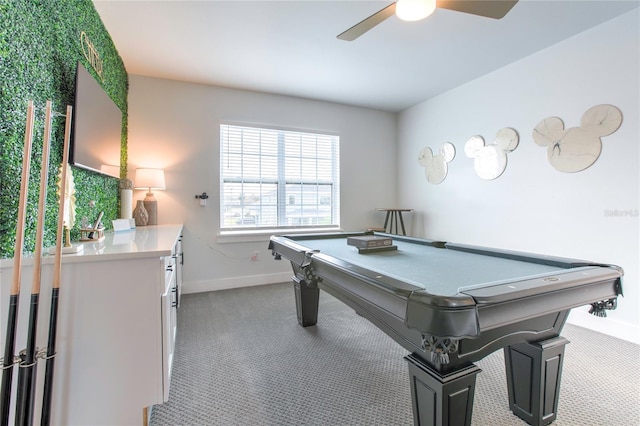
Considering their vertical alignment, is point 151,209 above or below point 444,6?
below

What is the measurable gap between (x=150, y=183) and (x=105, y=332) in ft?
7.11

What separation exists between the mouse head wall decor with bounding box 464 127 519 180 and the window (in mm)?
1866

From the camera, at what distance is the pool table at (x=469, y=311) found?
94cm

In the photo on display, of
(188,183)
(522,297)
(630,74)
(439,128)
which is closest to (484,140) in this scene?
(439,128)

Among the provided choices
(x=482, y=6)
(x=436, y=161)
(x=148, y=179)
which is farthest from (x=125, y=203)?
(x=436, y=161)

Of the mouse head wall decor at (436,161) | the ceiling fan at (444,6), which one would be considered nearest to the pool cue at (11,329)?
the ceiling fan at (444,6)

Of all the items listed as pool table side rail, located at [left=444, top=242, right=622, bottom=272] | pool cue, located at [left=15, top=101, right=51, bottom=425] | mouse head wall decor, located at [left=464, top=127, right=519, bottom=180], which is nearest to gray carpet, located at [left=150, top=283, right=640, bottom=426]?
pool cue, located at [left=15, top=101, right=51, bottom=425]

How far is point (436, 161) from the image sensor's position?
4.07 meters

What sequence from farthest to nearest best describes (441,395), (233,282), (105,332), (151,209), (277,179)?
(277,179) < (233,282) < (151,209) < (105,332) < (441,395)

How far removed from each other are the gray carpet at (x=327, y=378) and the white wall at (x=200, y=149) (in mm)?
1042

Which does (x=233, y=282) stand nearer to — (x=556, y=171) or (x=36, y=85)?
(x=36, y=85)

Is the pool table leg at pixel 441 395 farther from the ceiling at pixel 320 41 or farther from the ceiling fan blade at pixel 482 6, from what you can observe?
the ceiling at pixel 320 41

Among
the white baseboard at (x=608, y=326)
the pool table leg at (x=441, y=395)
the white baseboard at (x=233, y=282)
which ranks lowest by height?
the white baseboard at (x=608, y=326)

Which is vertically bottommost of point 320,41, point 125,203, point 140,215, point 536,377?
point 536,377
